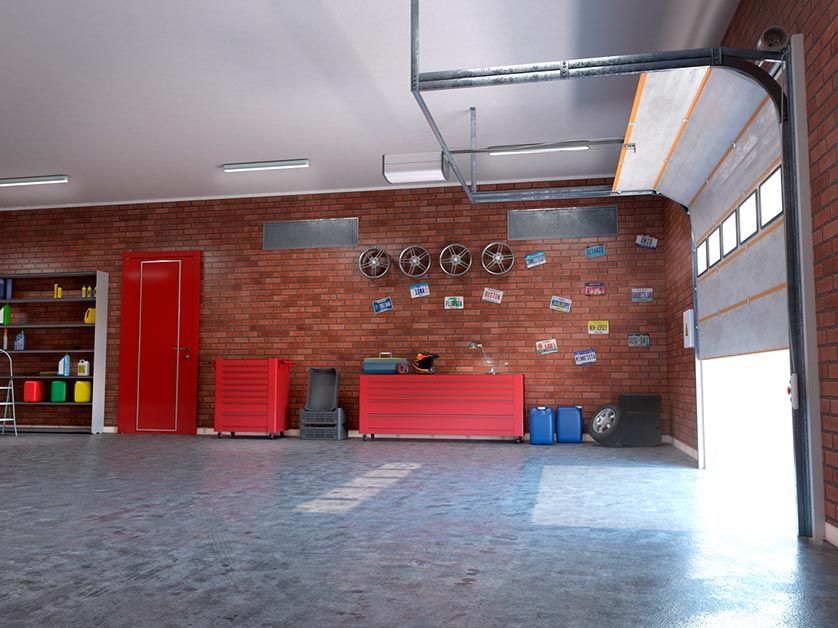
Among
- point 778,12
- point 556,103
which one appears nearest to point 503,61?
point 556,103

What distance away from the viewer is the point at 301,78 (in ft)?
20.5

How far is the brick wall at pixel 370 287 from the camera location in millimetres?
9102

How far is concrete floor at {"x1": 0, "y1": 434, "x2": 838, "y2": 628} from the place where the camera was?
8.38 feet

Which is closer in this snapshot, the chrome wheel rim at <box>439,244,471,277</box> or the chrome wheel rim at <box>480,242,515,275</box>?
Answer: the chrome wheel rim at <box>480,242,515,275</box>

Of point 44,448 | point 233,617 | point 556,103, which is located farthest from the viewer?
point 44,448

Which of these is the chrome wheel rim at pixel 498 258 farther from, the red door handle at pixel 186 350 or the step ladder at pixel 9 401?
the step ladder at pixel 9 401

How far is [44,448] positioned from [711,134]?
7.82 metres

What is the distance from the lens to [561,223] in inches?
A: 367

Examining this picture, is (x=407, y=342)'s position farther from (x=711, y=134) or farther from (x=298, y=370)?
(x=711, y=134)

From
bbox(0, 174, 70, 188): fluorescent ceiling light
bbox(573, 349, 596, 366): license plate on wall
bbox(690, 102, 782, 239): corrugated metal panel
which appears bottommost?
bbox(573, 349, 596, 366): license plate on wall

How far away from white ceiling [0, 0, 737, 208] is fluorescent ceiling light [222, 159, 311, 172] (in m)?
0.14

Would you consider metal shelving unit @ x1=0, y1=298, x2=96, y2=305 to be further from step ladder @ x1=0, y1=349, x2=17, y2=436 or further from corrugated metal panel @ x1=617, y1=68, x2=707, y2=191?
corrugated metal panel @ x1=617, y1=68, x2=707, y2=191

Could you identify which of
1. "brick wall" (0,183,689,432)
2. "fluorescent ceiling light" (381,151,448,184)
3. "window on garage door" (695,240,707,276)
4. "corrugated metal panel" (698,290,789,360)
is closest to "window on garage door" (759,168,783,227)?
"corrugated metal panel" (698,290,789,360)

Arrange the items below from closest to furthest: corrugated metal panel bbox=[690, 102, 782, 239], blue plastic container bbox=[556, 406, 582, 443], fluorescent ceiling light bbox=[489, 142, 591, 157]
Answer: corrugated metal panel bbox=[690, 102, 782, 239]
fluorescent ceiling light bbox=[489, 142, 591, 157]
blue plastic container bbox=[556, 406, 582, 443]
